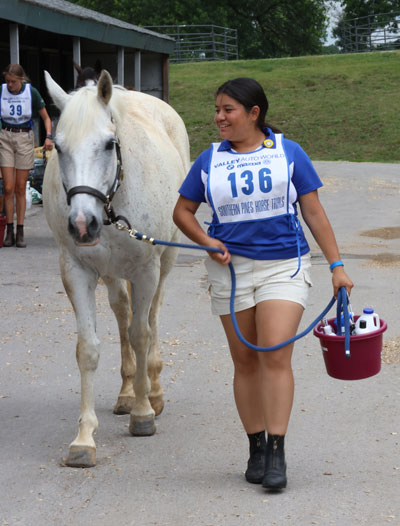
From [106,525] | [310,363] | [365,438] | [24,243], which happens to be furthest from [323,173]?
[106,525]

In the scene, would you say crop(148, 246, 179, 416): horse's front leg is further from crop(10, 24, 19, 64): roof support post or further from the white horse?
crop(10, 24, 19, 64): roof support post

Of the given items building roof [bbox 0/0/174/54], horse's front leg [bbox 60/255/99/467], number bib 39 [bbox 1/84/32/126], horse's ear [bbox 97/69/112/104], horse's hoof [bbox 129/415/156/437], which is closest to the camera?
horse's ear [bbox 97/69/112/104]

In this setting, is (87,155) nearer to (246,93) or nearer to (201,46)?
(246,93)

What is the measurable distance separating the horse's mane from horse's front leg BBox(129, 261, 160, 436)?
105cm

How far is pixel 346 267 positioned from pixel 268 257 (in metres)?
5.95

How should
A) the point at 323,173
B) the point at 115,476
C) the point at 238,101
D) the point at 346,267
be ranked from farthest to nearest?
the point at 323,173 < the point at 346,267 < the point at 115,476 < the point at 238,101

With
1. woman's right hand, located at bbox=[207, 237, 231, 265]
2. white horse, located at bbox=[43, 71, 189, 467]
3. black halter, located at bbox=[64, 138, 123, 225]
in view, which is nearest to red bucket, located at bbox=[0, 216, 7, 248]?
white horse, located at bbox=[43, 71, 189, 467]

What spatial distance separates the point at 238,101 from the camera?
153 inches

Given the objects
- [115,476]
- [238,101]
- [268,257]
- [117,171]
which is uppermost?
[238,101]

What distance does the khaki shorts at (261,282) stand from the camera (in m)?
3.93

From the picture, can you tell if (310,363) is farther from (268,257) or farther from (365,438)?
(268,257)

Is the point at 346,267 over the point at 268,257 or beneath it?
A: beneath

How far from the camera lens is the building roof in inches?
553

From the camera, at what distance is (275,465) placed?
3877 mm
